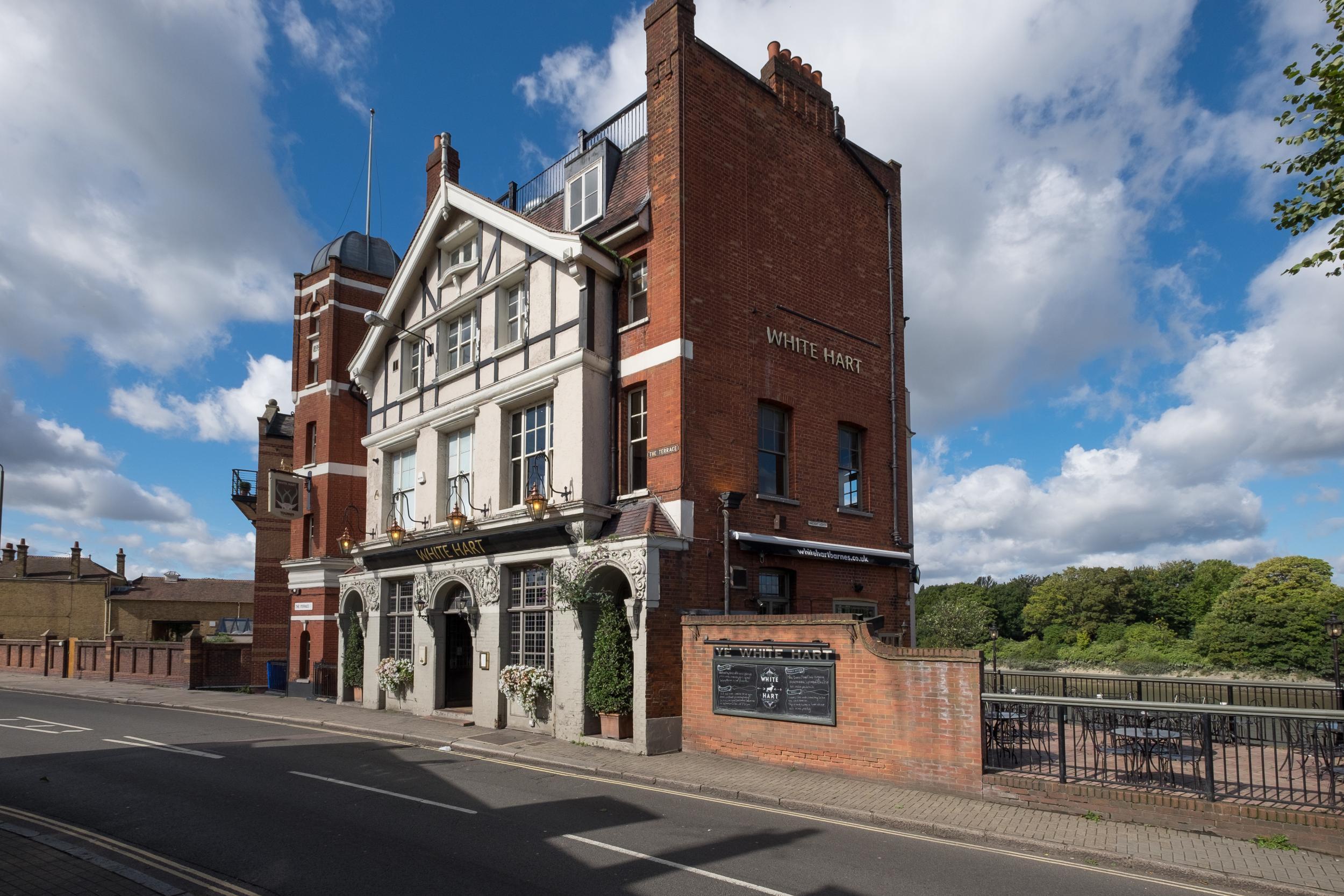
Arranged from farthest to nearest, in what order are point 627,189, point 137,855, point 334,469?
point 334,469 < point 627,189 < point 137,855

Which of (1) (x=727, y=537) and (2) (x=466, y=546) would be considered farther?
(2) (x=466, y=546)

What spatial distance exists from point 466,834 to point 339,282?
992 inches

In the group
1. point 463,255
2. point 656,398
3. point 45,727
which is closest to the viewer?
point 656,398

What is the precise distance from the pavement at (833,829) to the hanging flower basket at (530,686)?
125 cm

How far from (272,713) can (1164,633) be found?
6817 cm

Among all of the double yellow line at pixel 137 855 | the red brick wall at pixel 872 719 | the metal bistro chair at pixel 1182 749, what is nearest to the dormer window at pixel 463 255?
the red brick wall at pixel 872 719

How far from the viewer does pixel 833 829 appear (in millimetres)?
10156

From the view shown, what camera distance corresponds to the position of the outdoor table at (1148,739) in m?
10.9

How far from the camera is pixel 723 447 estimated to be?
17.1 metres

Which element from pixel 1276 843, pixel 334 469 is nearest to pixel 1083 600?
pixel 334 469

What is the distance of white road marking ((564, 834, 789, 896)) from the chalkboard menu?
191 inches

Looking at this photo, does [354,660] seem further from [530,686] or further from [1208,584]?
[1208,584]

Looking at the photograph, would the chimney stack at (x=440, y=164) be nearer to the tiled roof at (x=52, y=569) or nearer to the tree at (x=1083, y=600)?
the tiled roof at (x=52, y=569)

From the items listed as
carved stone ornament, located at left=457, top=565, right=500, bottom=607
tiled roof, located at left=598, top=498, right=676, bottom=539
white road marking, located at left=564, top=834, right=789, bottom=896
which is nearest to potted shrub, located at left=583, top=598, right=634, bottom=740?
tiled roof, located at left=598, top=498, right=676, bottom=539
